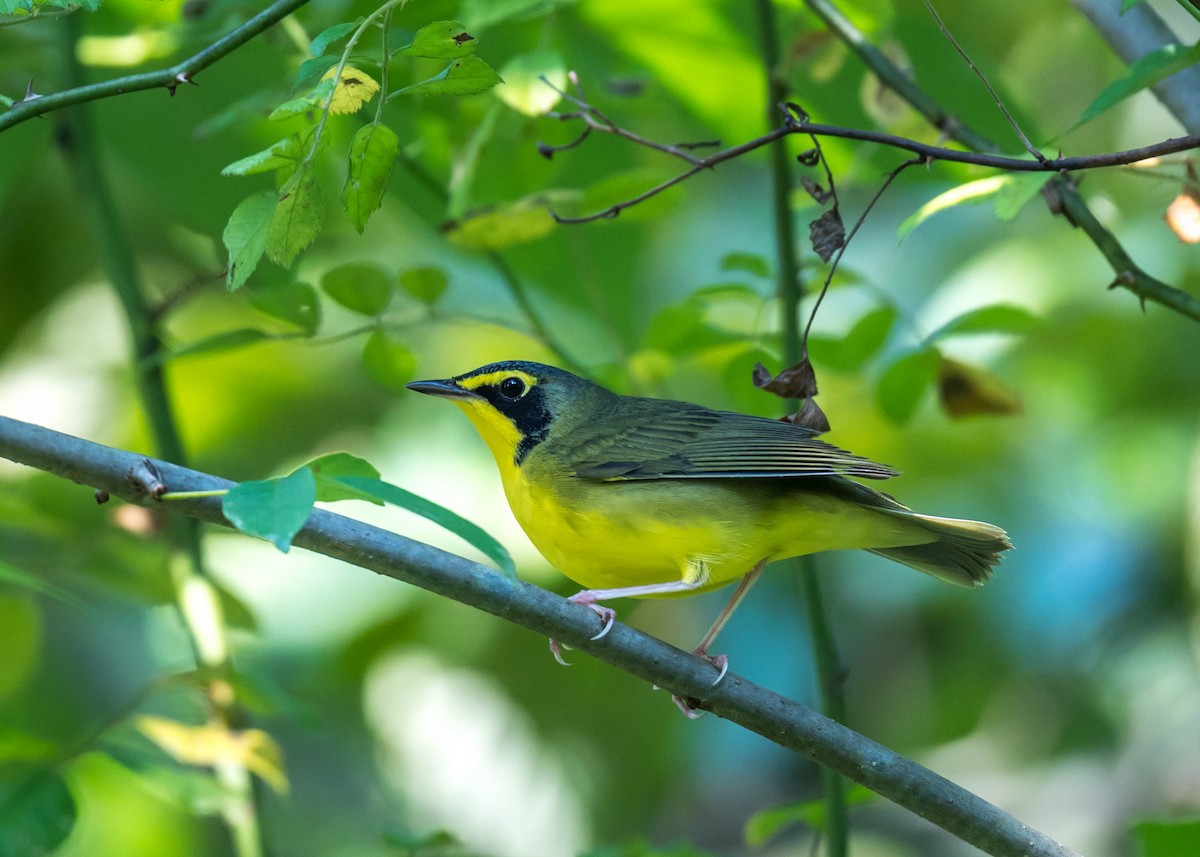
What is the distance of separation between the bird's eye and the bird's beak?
9cm

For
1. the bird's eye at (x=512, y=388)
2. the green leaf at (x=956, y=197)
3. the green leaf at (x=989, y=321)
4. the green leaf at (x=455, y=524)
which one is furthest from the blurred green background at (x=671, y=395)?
the green leaf at (x=455, y=524)

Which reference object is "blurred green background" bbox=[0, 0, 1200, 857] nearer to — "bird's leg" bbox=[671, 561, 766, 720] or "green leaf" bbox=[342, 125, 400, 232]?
"bird's leg" bbox=[671, 561, 766, 720]

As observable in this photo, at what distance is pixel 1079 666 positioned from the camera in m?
5.23

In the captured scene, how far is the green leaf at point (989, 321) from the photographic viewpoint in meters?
2.96

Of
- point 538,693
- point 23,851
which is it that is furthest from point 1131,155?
point 538,693

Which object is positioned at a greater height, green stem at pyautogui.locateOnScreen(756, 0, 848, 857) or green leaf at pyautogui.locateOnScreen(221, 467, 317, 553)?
green stem at pyautogui.locateOnScreen(756, 0, 848, 857)

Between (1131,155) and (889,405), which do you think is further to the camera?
(889,405)

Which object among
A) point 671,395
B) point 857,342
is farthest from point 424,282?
point 671,395

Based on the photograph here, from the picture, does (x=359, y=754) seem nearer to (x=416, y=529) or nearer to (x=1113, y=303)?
(x=416, y=529)

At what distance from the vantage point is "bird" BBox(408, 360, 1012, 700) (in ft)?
10.1

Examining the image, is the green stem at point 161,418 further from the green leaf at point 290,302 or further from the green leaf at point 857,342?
the green leaf at point 857,342

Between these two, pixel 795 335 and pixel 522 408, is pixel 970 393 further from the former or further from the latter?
pixel 522 408

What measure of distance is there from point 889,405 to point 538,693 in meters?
2.34

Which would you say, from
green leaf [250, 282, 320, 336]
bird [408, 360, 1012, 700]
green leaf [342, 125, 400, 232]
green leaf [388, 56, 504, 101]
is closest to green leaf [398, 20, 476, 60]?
green leaf [388, 56, 504, 101]
